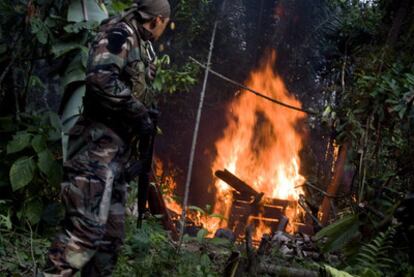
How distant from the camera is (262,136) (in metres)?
12.1

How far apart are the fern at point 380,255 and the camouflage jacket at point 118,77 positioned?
227 cm

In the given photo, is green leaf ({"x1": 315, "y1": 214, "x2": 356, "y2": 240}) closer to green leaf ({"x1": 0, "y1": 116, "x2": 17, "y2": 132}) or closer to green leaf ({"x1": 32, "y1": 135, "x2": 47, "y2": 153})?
green leaf ({"x1": 32, "y1": 135, "x2": 47, "y2": 153})

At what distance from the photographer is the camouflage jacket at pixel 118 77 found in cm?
325

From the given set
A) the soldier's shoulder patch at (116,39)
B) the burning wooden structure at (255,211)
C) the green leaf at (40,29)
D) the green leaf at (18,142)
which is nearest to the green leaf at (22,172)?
the green leaf at (18,142)

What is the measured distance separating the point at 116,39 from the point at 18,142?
6.40ft

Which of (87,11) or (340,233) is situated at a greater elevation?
(87,11)

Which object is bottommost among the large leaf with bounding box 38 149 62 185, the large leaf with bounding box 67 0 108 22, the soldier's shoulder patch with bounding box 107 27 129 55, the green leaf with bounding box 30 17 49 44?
the large leaf with bounding box 38 149 62 185

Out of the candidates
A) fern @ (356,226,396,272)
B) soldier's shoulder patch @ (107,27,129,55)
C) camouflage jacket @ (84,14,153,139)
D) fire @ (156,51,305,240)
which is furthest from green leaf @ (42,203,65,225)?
fire @ (156,51,305,240)

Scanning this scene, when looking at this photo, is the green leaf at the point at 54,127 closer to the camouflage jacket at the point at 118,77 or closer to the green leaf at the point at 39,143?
the green leaf at the point at 39,143

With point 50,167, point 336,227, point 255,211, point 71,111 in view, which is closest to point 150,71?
point 71,111

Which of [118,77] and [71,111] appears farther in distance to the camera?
[71,111]

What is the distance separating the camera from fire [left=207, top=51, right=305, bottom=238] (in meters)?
11.8

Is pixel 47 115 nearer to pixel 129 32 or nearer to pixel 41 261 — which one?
pixel 41 261

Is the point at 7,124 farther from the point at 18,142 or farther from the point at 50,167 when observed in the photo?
the point at 50,167
